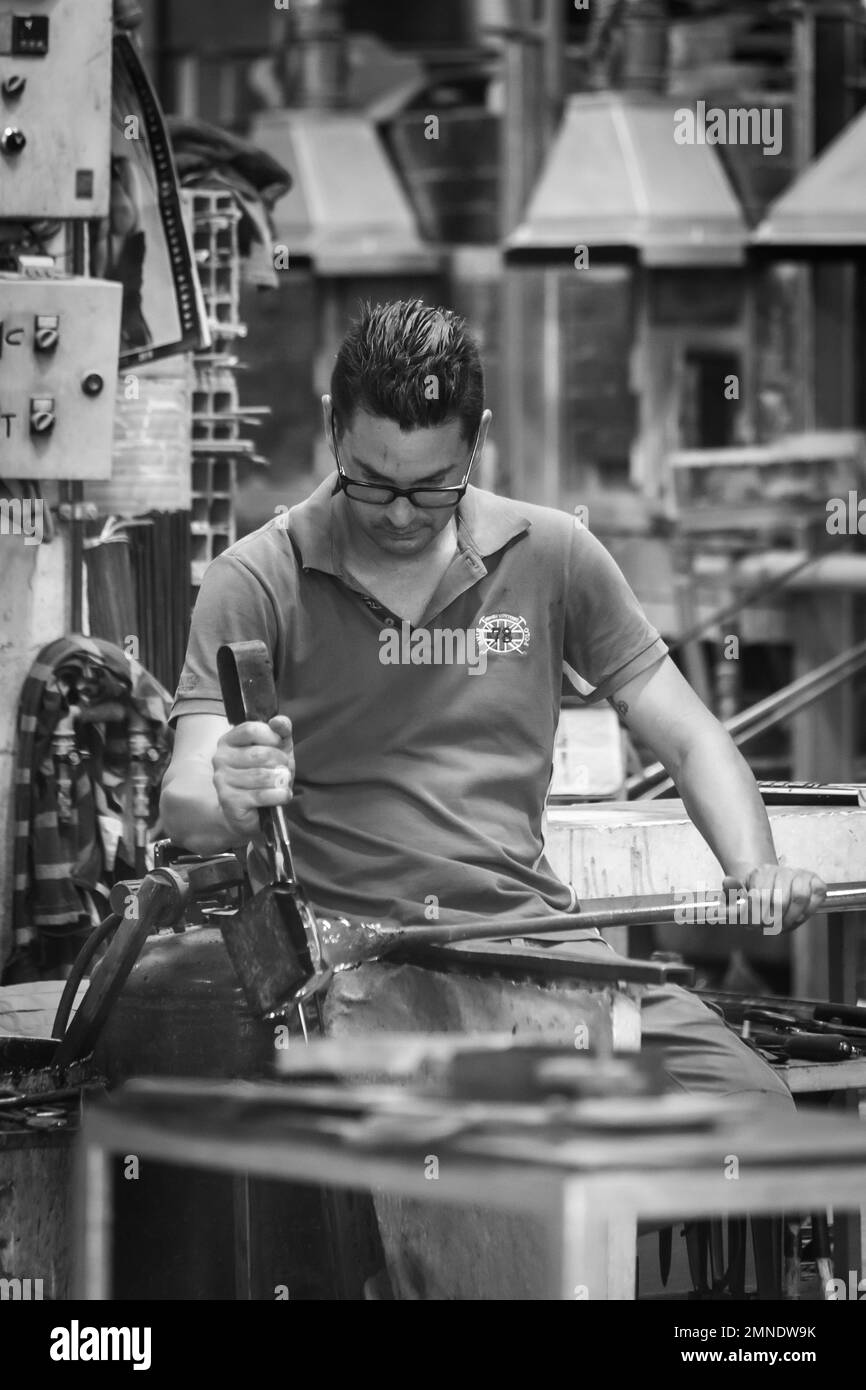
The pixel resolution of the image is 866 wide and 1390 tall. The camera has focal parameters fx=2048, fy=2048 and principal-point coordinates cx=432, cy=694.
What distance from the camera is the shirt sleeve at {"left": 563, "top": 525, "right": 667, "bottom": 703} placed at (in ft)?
10.7

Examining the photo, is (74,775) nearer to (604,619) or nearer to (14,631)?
(14,631)

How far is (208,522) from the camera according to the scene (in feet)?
15.3

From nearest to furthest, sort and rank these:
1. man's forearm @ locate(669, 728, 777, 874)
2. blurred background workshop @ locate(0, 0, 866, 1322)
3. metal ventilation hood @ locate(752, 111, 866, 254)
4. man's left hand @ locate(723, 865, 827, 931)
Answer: blurred background workshop @ locate(0, 0, 866, 1322) → man's left hand @ locate(723, 865, 827, 931) → man's forearm @ locate(669, 728, 777, 874) → metal ventilation hood @ locate(752, 111, 866, 254)

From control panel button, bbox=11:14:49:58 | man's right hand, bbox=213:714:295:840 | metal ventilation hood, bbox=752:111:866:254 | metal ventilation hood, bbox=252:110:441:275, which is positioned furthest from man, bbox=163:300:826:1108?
metal ventilation hood, bbox=252:110:441:275

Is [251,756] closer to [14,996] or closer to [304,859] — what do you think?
[304,859]

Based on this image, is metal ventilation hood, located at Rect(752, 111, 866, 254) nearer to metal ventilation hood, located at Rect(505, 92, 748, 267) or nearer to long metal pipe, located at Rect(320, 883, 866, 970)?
metal ventilation hood, located at Rect(505, 92, 748, 267)

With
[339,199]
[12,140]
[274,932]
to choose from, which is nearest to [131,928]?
[274,932]

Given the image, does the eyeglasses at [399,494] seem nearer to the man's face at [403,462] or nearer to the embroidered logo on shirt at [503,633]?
the man's face at [403,462]

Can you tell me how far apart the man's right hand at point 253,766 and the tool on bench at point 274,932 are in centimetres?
4

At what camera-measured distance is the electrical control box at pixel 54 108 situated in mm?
4055

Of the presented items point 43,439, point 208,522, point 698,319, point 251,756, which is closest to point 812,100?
point 698,319

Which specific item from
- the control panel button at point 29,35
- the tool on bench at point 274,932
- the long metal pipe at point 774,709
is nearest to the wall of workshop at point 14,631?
the control panel button at point 29,35

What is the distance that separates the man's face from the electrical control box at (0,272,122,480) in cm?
113

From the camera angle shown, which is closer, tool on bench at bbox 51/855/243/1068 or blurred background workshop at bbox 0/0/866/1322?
blurred background workshop at bbox 0/0/866/1322
